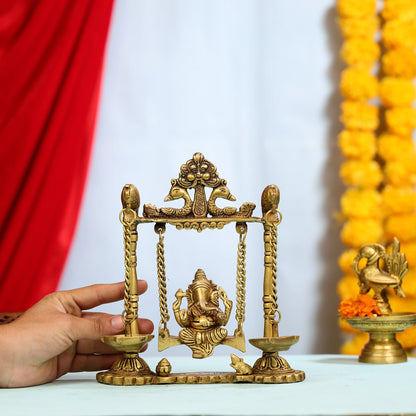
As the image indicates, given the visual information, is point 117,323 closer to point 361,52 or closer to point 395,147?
point 395,147

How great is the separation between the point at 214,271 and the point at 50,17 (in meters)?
1.03

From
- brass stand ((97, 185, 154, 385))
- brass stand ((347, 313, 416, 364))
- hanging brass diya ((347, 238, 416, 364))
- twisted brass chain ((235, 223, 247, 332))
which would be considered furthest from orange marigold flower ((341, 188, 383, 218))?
brass stand ((97, 185, 154, 385))

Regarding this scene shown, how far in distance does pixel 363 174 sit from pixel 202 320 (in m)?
1.15

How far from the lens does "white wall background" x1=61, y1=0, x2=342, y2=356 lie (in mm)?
2254

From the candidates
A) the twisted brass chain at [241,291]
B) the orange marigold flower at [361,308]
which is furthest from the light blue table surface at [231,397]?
the orange marigold flower at [361,308]

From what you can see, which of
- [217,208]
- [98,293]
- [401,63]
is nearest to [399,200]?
[401,63]

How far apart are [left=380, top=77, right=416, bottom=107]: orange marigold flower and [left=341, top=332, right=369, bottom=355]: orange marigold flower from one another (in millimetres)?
802

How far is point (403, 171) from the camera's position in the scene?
2.14 m

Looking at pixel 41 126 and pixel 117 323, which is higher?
pixel 41 126

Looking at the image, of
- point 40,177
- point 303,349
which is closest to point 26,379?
point 40,177

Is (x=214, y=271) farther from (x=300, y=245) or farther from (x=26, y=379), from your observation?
(x=26, y=379)

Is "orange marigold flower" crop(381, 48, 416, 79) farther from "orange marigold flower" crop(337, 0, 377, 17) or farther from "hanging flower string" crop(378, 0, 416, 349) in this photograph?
"orange marigold flower" crop(337, 0, 377, 17)

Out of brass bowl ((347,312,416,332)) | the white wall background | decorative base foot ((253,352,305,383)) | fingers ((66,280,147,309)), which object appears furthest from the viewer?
the white wall background

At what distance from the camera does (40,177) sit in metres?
2.06
